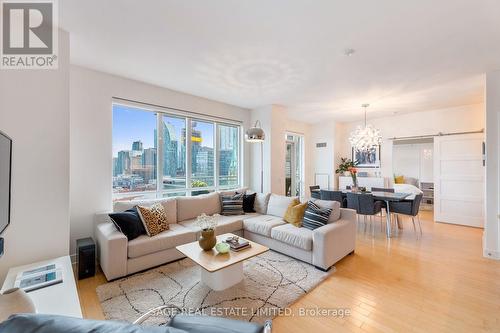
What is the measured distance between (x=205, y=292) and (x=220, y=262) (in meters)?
0.48

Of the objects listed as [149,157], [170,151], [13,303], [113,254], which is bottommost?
[113,254]

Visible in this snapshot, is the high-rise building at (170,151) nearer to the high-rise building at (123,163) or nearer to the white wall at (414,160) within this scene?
the high-rise building at (123,163)

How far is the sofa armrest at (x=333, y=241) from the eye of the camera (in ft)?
8.89

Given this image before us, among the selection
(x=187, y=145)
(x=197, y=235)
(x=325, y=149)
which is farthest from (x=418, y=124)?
(x=197, y=235)

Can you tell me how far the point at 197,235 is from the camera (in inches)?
124

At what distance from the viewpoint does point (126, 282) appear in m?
2.46

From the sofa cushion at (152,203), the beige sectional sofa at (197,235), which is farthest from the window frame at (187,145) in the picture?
the beige sectional sofa at (197,235)

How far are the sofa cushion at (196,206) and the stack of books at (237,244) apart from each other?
138 cm

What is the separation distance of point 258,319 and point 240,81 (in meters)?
3.30

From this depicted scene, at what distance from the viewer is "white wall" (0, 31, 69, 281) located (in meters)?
2.07

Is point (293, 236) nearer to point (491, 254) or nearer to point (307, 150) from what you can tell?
point (491, 254)

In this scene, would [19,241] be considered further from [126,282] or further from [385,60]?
[385,60]

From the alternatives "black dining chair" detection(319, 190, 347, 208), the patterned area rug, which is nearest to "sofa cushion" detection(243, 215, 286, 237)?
the patterned area rug

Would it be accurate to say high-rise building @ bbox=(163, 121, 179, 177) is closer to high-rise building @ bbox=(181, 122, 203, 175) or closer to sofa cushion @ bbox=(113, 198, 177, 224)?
high-rise building @ bbox=(181, 122, 203, 175)
